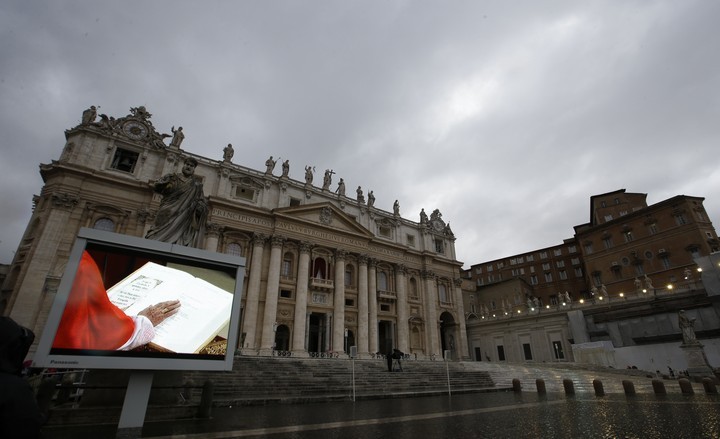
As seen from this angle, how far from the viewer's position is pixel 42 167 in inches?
906

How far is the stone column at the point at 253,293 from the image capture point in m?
24.6

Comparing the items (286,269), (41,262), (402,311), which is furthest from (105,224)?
(402,311)

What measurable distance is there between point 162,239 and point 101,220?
835 inches

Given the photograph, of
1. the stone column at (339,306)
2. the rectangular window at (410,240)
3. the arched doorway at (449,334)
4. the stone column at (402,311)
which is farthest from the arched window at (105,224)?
the arched doorway at (449,334)

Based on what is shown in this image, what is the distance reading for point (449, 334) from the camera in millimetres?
38531

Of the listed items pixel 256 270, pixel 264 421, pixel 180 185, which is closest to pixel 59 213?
pixel 256 270

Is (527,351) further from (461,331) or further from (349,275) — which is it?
(349,275)

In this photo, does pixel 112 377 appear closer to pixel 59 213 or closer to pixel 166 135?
pixel 59 213

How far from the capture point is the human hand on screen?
19.6 feet

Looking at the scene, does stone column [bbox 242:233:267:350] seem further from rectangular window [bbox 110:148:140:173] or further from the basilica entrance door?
rectangular window [bbox 110:148:140:173]

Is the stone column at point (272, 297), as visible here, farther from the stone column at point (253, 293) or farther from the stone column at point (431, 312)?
the stone column at point (431, 312)

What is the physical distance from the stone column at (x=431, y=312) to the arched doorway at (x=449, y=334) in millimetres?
2732

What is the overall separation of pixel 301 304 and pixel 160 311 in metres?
22.2

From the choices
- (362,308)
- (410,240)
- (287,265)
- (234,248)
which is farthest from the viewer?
(410,240)
